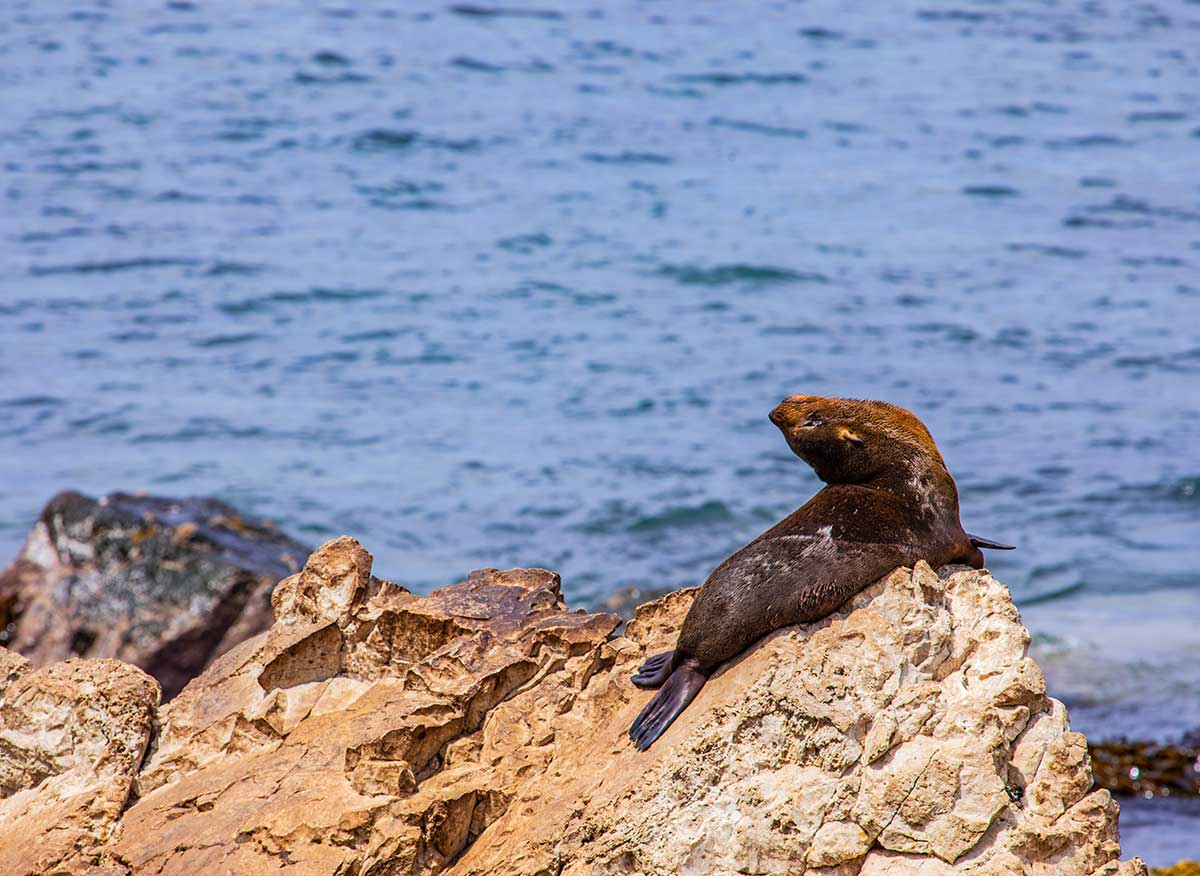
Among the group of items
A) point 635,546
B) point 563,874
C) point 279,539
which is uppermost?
point 563,874

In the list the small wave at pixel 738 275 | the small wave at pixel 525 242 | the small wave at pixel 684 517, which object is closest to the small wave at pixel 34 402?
the small wave at pixel 684 517

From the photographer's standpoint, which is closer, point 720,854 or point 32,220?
point 720,854

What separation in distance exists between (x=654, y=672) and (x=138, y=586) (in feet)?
15.9

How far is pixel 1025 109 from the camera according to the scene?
26.4 metres

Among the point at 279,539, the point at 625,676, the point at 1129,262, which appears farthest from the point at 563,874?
the point at 1129,262

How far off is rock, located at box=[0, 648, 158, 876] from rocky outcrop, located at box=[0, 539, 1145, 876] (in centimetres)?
9

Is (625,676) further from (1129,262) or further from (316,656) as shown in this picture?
(1129,262)

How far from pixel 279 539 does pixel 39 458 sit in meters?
5.61

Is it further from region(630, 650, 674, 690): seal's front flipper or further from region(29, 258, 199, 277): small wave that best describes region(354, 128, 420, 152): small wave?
region(630, 650, 674, 690): seal's front flipper

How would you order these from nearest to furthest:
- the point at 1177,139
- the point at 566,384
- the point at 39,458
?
1. the point at 39,458
2. the point at 566,384
3. the point at 1177,139

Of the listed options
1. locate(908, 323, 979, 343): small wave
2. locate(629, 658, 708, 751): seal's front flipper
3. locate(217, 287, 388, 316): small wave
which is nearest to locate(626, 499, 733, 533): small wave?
locate(908, 323, 979, 343): small wave

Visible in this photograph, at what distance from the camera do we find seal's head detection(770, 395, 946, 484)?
495 centimetres

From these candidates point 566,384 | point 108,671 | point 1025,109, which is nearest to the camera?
point 108,671

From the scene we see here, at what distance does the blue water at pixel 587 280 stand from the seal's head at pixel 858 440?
15.7 ft
